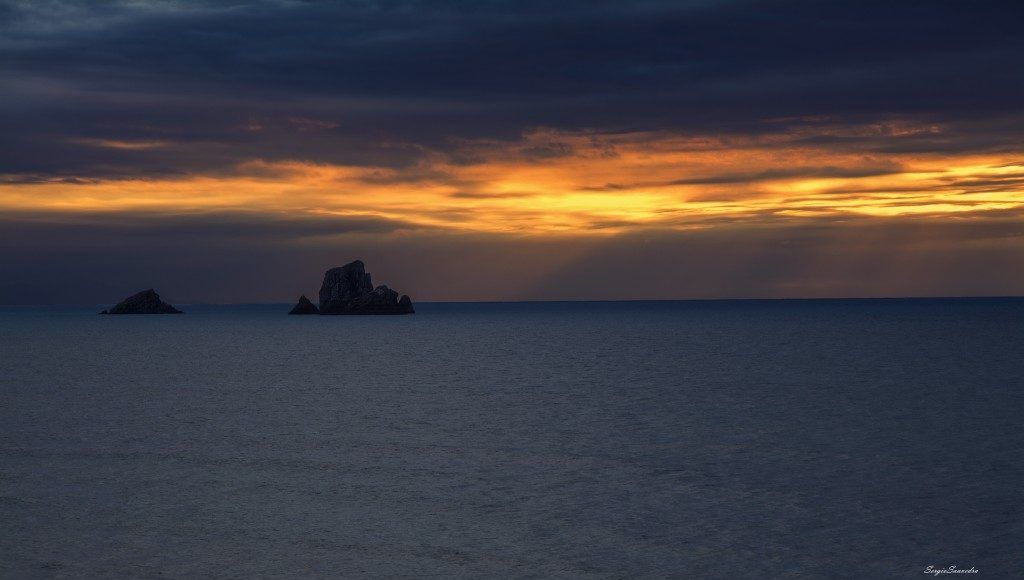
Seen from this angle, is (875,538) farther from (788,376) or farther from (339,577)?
(788,376)

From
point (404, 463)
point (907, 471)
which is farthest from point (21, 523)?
Result: point (907, 471)

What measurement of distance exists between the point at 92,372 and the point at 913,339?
297ft

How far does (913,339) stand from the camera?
11062 centimetres

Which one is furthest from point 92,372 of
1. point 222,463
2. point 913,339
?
point 913,339

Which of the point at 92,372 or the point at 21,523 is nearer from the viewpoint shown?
the point at 21,523

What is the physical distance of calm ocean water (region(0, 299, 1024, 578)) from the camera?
15688 mm

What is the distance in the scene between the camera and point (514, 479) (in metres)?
23.2

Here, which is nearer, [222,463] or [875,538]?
[875,538]

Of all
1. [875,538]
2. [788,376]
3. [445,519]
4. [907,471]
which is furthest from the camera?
[788,376]

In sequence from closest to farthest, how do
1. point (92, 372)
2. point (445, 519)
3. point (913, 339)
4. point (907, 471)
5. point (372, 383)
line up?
point (445, 519) → point (907, 471) → point (372, 383) → point (92, 372) → point (913, 339)

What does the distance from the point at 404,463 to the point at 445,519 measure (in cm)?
715

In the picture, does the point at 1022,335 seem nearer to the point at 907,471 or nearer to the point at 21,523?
the point at 907,471

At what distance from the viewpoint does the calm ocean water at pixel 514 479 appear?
51.5 ft

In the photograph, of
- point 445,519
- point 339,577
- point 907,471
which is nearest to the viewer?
point 339,577
